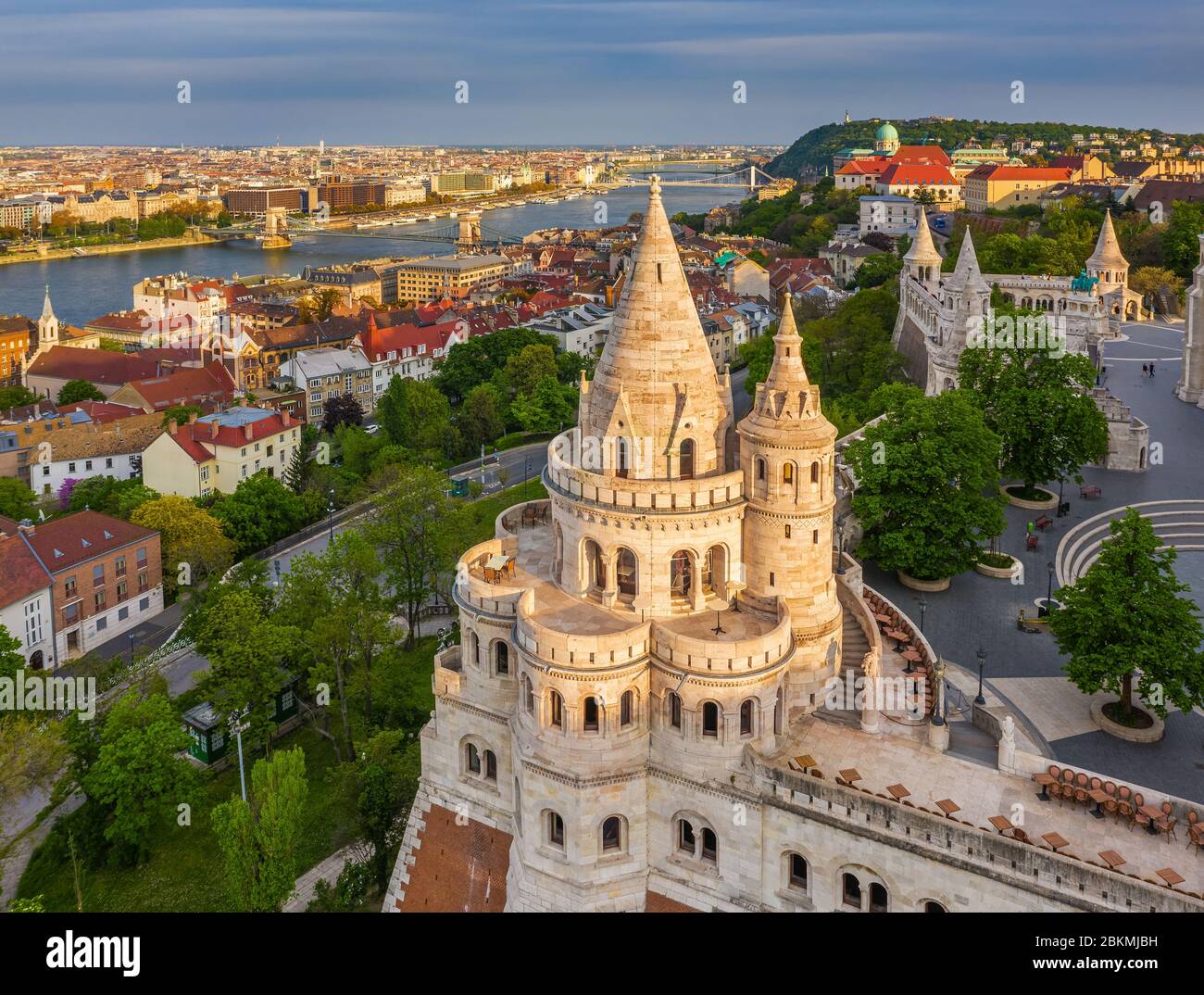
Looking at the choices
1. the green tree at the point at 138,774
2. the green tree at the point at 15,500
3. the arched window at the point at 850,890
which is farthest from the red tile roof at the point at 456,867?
the green tree at the point at 15,500

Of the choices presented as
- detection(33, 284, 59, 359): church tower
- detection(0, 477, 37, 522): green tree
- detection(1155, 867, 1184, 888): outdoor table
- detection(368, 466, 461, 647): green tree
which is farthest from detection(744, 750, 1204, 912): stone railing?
detection(33, 284, 59, 359): church tower

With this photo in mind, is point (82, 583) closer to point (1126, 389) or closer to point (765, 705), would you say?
point (765, 705)

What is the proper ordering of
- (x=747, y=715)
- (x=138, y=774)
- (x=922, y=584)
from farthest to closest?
1. (x=922, y=584)
2. (x=138, y=774)
3. (x=747, y=715)

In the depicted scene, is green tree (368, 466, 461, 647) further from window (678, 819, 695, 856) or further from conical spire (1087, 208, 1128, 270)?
conical spire (1087, 208, 1128, 270)

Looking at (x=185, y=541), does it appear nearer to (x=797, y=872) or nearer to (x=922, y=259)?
(x=797, y=872)

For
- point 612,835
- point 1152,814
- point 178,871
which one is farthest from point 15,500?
point 1152,814

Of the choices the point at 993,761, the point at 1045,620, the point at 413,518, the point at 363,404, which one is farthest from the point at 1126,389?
the point at 363,404

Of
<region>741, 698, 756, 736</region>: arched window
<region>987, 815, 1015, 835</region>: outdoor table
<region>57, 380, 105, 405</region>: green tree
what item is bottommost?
<region>987, 815, 1015, 835</region>: outdoor table
